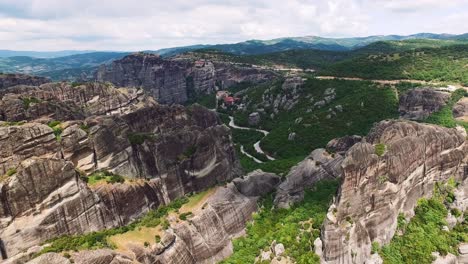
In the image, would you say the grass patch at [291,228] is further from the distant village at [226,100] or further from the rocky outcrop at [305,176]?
the distant village at [226,100]

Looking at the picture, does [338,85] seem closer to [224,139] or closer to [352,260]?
[224,139]

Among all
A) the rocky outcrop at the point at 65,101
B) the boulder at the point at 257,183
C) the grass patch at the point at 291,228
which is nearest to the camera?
the grass patch at the point at 291,228

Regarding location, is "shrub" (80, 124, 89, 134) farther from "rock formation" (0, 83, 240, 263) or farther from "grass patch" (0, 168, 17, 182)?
"grass patch" (0, 168, 17, 182)

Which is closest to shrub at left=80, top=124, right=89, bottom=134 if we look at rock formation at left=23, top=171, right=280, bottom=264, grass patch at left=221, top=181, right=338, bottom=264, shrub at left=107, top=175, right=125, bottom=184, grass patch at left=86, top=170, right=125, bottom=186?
grass patch at left=86, top=170, right=125, bottom=186

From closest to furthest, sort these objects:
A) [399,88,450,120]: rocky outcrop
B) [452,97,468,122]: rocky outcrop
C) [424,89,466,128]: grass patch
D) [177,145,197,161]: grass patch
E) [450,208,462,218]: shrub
A: 1. [450,208,462,218]: shrub
2. [177,145,197,161]: grass patch
3. [424,89,466,128]: grass patch
4. [452,97,468,122]: rocky outcrop
5. [399,88,450,120]: rocky outcrop

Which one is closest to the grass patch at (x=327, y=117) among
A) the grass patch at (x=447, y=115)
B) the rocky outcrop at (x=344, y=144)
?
the grass patch at (x=447, y=115)
